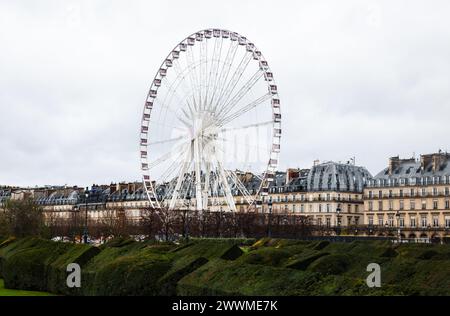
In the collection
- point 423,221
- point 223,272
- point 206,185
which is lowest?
point 223,272

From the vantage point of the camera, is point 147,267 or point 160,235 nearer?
point 147,267

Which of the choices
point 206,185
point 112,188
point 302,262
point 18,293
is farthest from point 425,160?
point 302,262

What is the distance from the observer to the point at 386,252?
2770cm

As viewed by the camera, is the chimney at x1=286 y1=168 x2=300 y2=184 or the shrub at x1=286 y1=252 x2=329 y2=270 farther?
the chimney at x1=286 y1=168 x2=300 y2=184

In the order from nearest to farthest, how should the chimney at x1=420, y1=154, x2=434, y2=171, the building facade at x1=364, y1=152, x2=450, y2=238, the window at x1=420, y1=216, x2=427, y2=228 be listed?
the building facade at x1=364, y1=152, x2=450, y2=238, the window at x1=420, y1=216, x2=427, y2=228, the chimney at x1=420, y1=154, x2=434, y2=171

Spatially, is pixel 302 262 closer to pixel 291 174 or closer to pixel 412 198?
pixel 412 198

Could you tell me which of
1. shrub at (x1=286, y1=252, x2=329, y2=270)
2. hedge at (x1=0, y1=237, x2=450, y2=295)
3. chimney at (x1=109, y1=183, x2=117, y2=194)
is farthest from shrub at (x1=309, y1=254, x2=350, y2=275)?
chimney at (x1=109, y1=183, x2=117, y2=194)

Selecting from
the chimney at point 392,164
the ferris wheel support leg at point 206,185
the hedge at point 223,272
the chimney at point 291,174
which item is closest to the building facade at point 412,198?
the chimney at point 392,164

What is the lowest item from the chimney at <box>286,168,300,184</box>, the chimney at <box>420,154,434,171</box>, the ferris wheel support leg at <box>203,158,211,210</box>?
the ferris wheel support leg at <box>203,158,211,210</box>

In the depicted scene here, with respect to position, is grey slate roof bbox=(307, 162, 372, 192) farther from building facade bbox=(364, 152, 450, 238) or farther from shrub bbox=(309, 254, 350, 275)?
shrub bbox=(309, 254, 350, 275)
